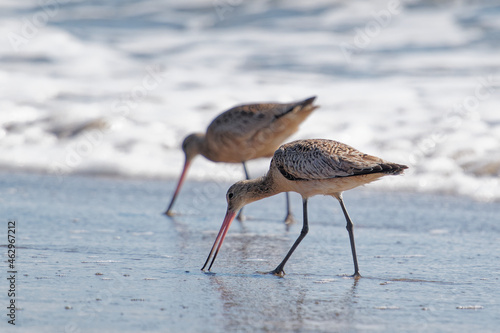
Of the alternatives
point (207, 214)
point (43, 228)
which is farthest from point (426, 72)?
point (43, 228)

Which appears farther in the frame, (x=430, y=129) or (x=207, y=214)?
(x=430, y=129)

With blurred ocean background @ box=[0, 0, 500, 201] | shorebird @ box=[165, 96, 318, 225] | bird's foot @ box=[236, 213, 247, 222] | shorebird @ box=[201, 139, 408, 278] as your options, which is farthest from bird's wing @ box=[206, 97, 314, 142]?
shorebird @ box=[201, 139, 408, 278]

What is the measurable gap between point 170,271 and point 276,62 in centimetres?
993

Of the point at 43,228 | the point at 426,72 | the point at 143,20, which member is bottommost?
the point at 143,20

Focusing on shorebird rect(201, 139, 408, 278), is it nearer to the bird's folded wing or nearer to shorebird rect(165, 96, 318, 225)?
shorebird rect(165, 96, 318, 225)


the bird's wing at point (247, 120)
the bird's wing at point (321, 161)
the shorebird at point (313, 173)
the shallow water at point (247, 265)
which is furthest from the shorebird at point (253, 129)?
the bird's wing at point (321, 161)

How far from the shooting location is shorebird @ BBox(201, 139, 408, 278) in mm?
4559

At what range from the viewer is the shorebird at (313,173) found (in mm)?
4559

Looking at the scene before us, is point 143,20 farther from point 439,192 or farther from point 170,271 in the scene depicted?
point 170,271

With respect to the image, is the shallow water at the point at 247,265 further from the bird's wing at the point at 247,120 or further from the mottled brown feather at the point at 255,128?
the bird's wing at the point at 247,120

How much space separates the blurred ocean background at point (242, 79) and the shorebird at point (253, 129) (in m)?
1.25

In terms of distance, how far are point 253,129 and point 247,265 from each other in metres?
2.78

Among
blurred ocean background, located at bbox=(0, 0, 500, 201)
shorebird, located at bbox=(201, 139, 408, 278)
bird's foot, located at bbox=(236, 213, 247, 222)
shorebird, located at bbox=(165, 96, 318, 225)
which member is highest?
shorebird, located at bbox=(201, 139, 408, 278)

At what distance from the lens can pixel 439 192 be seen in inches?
307
